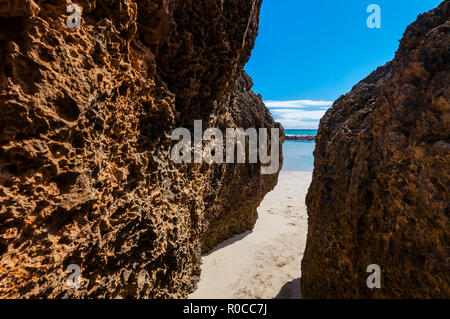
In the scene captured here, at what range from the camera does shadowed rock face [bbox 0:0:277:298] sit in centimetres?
161

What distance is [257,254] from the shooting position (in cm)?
616

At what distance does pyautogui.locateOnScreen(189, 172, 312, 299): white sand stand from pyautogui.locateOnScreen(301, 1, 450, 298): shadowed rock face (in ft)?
4.24

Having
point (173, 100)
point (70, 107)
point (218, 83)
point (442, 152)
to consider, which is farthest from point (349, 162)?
point (70, 107)

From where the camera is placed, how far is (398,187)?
260cm
